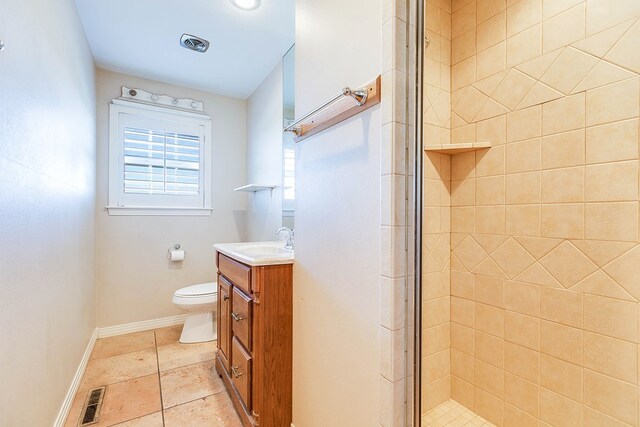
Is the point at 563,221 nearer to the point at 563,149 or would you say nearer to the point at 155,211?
the point at 563,149

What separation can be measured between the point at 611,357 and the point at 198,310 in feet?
8.25

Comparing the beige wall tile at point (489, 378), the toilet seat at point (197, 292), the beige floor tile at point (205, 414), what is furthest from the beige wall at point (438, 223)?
the toilet seat at point (197, 292)

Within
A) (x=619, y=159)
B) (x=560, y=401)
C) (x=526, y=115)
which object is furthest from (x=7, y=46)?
(x=560, y=401)

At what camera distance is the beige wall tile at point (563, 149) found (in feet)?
3.72

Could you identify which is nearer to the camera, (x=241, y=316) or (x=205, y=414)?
(x=241, y=316)

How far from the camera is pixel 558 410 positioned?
46.9 inches

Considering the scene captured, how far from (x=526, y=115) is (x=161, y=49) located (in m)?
2.53

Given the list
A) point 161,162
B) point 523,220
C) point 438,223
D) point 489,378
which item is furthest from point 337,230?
point 161,162

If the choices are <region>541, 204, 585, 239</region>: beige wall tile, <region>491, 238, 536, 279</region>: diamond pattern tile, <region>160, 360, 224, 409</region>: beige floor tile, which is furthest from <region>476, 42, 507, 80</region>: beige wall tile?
<region>160, 360, 224, 409</region>: beige floor tile

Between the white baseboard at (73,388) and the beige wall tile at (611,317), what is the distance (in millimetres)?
2417

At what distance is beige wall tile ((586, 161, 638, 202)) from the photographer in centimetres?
102

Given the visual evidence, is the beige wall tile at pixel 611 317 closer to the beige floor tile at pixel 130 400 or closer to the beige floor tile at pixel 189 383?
the beige floor tile at pixel 189 383

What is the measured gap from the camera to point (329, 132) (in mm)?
1188

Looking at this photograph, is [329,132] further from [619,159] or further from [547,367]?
[547,367]
